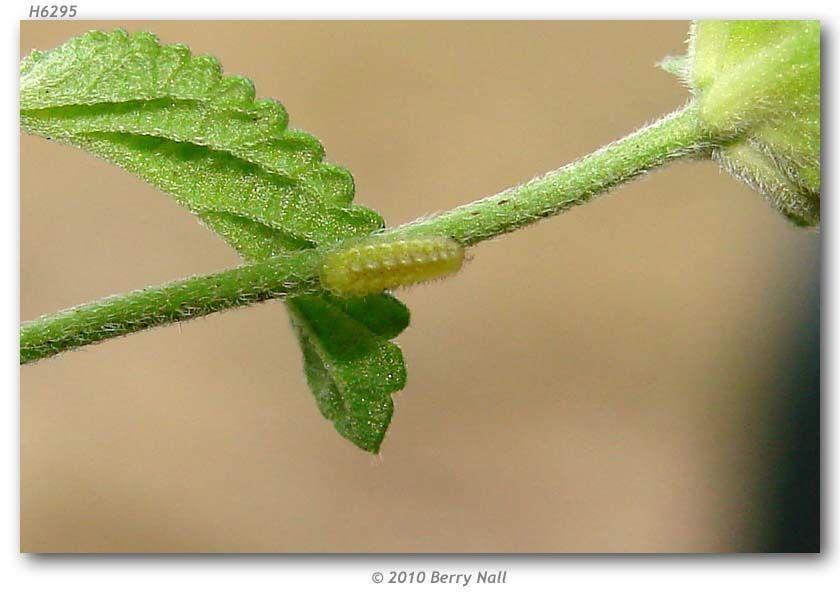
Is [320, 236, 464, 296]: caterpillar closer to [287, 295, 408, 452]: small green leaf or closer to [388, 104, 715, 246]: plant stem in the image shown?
[388, 104, 715, 246]: plant stem

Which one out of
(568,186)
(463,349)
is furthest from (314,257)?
(463,349)

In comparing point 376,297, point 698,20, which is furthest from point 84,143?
point 698,20

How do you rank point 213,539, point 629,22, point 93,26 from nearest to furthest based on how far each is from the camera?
point 93,26
point 629,22
point 213,539

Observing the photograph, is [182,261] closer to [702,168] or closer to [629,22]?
[629,22]

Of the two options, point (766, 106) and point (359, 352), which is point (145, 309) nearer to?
point (359, 352)

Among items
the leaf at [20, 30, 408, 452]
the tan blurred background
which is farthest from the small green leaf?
the tan blurred background

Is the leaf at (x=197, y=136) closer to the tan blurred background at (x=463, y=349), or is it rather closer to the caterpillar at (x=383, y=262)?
the caterpillar at (x=383, y=262)

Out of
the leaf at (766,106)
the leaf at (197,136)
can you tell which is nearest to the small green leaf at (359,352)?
the leaf at (197,136)
